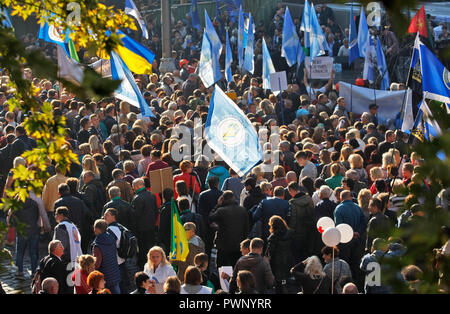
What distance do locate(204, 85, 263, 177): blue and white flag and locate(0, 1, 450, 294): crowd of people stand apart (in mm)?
337

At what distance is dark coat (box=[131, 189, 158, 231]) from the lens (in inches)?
405

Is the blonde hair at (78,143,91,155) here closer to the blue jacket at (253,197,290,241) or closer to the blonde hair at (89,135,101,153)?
the blonde hair at (89,135,101,153)

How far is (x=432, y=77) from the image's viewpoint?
36.1 ft

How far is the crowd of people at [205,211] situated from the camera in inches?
317

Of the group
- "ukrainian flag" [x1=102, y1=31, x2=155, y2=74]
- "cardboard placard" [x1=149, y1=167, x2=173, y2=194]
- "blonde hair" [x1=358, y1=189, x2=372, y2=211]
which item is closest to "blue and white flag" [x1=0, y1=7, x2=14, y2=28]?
"ukrainian flag" [x1=102, y1=31, x2=155, y2=74]

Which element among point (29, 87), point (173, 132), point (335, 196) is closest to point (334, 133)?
point (173, 132)

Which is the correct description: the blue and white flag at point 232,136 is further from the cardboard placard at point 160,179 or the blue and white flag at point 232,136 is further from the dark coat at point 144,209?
the dark coat at point 144,209

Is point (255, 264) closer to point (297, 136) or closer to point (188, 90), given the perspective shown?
point (297, 136)

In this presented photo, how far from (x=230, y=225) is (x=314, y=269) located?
1.93 m

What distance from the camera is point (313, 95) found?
20.3 m

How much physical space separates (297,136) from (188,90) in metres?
6.32

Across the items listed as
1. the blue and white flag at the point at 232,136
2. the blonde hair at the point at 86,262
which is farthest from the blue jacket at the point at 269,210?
the blonde hair at the point at 86,262

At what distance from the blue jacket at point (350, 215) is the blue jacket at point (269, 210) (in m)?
0.66
